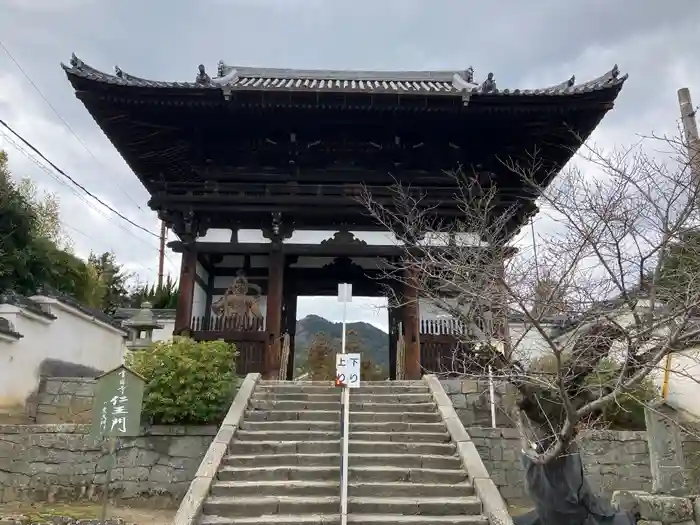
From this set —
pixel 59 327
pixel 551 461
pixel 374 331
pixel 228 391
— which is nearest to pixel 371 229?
pixel 228 391

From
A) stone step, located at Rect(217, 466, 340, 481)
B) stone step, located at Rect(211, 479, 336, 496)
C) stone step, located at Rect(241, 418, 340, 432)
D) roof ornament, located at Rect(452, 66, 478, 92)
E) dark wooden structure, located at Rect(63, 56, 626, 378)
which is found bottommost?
stone step, located at Rect(211, 479, 336, 496)

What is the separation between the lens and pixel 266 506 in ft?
18.6

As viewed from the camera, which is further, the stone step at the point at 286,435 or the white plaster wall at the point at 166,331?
the white plaster wall at the point at 166,331

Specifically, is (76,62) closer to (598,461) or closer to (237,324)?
(237,324)

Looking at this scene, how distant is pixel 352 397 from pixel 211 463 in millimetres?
2707

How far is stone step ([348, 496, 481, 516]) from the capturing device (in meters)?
5.66

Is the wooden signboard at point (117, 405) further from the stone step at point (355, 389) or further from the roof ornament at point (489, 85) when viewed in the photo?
the roof ornament at point (489, 85)

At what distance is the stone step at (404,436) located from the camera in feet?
23.1

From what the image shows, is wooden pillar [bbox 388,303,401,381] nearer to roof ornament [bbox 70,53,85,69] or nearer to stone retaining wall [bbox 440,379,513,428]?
stone retaining wall [bbox 440,379,513,428]

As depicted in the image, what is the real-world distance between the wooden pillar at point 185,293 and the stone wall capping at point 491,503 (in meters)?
6.22

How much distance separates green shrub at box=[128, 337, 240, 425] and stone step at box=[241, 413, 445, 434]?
636 millimetres

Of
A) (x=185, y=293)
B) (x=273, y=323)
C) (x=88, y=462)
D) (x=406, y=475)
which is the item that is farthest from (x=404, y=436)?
(x=185, y=293)

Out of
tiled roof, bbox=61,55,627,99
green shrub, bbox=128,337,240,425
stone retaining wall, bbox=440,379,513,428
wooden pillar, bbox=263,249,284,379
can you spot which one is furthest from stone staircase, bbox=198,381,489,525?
tiled roof, bbox=61,55,627,99

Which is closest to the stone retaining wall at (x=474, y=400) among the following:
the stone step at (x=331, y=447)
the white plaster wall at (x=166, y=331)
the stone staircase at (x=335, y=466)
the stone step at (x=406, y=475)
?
the stone staircase at (x=335, y=466)
